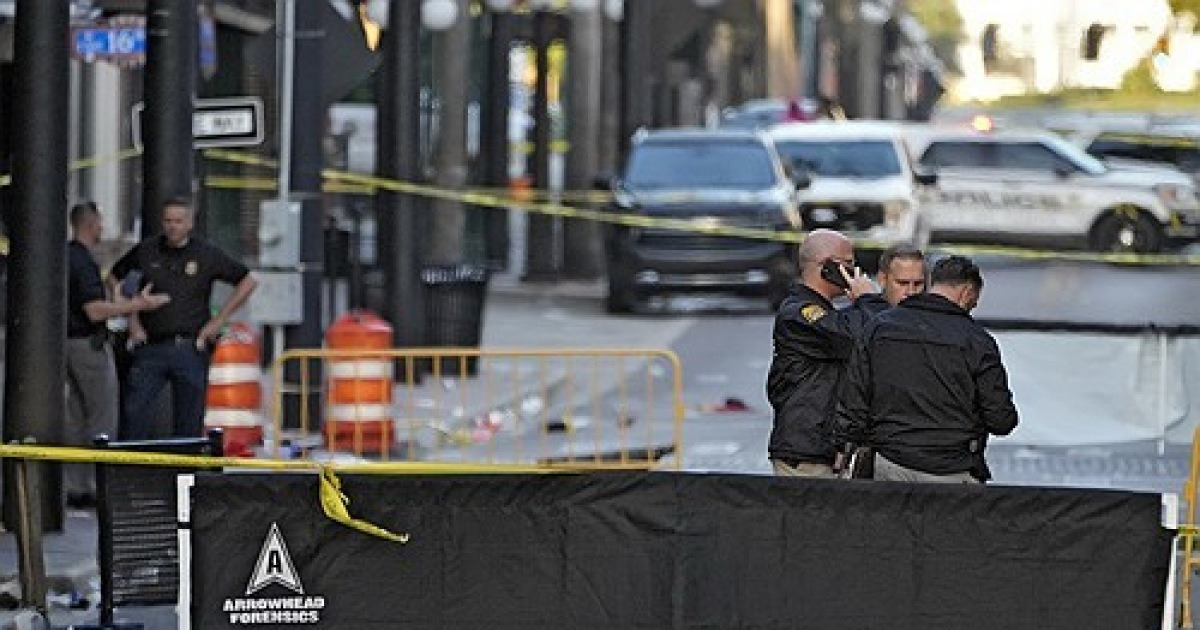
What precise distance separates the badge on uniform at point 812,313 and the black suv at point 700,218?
55.7ft

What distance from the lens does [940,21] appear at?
124250 millimetres

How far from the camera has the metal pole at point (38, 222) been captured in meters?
12.9

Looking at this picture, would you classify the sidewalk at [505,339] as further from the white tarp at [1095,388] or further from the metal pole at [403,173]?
the white tarp at [1095,388]

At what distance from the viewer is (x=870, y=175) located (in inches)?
1240

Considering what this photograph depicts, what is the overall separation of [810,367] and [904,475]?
2.47ft

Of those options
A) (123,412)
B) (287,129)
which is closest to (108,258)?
(287,129)

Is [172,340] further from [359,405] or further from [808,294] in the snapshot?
[808,294]

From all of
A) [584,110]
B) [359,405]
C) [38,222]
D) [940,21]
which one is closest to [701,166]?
[584,110]

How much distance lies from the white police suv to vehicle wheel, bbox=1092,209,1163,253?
0.5 inches

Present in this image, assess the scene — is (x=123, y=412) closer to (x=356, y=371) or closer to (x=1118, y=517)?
(x=356, y=371)

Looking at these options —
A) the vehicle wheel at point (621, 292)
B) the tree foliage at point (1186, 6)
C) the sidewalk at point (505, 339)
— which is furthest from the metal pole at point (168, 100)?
the tree foliage at point (1186, 6)

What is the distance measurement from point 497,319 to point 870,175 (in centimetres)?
530

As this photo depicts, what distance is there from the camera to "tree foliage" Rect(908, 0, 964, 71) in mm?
121500

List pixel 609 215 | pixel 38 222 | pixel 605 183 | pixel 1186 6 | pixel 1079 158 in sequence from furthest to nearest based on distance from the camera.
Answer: pixel 1079 158 < pixel 1186 6 < pixel 605 183 < pixel 609 215 < pixel 38 222
